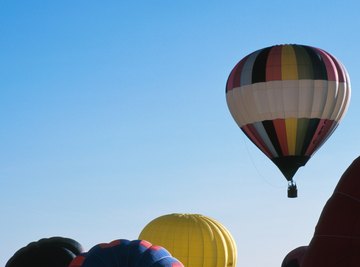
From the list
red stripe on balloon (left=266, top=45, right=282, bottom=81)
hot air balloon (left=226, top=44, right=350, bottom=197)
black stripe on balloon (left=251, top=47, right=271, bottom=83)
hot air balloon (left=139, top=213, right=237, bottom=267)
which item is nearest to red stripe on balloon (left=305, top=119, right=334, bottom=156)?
hot air balloon (left=226, top=44, right=350, bottom=197)

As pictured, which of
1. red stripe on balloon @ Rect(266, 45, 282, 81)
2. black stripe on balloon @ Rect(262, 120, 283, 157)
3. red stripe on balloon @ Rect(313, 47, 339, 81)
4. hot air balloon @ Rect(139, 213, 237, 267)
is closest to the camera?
black stripe on balloon @ Rect(262, 120, 283, 157)

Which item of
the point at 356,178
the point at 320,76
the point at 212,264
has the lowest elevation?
the point at 212,264

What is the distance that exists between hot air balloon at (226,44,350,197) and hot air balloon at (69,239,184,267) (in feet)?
32.4

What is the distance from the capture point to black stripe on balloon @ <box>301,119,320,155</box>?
3153 cm

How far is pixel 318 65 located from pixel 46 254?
488 inches

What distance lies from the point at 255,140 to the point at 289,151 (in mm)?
1547

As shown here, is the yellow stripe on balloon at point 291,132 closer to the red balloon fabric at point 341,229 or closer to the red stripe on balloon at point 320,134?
the red stripe on balloon at point 320,134

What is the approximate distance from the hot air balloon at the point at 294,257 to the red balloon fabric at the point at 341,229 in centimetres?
2379

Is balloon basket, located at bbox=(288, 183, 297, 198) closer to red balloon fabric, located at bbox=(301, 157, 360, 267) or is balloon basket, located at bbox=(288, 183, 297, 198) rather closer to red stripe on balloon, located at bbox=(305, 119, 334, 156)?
red stripe on balloon, located at bbox=(305, 119, 334, 156)

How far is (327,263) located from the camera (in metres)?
9.66

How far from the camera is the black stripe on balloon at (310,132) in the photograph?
3153cm

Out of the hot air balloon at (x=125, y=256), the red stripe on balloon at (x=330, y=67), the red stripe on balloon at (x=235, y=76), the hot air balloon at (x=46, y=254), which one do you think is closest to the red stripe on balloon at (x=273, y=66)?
the red stripe on balloon at (x=235, y=76)

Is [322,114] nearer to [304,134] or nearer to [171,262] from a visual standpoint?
[304,134]

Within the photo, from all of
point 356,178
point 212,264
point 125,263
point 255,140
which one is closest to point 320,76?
point 255,140
